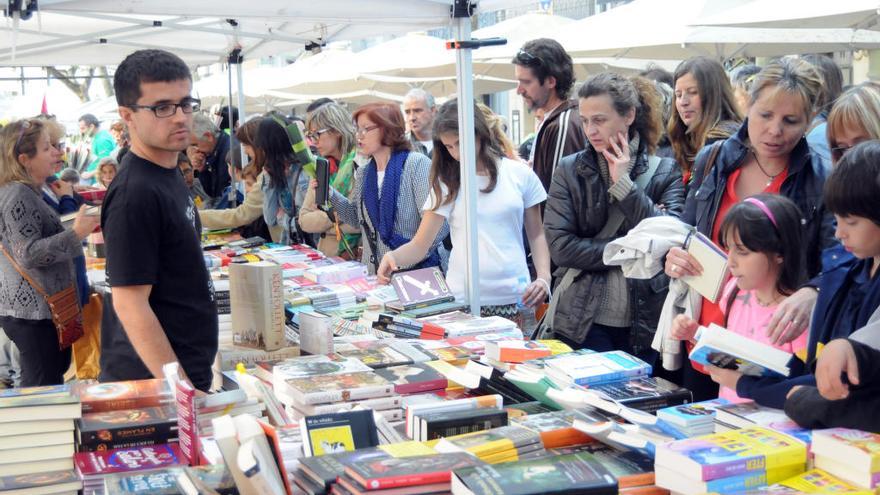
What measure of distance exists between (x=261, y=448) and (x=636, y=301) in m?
2.20

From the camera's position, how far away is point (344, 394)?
7.97 feet

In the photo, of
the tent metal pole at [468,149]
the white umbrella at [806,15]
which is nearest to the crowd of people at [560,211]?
the tent metal pole at [468,149]

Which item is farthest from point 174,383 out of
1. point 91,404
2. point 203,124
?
point 203,124

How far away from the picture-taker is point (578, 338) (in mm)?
3605

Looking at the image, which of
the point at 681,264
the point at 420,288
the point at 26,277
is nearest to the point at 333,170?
the point at 26,277

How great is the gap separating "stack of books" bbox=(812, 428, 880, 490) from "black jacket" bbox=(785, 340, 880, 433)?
55mm

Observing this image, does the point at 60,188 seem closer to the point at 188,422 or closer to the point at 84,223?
the point at 84,223

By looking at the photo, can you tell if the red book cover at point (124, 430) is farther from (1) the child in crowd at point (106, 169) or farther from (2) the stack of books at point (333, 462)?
(1) the child in crowd at point (106, 169)

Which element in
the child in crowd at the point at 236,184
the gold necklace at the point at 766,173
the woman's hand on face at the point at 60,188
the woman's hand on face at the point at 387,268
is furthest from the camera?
the child in crowd at the point at 236,184

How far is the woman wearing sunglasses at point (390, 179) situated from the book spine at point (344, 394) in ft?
6.99

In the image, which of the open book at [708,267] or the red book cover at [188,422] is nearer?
the red book cover at [188,422]

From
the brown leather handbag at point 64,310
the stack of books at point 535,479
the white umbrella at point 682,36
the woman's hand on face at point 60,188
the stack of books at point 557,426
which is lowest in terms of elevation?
the brown leather handbag at point 64,310

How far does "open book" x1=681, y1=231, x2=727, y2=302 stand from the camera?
2656 mm

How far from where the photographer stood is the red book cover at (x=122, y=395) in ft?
7.35
